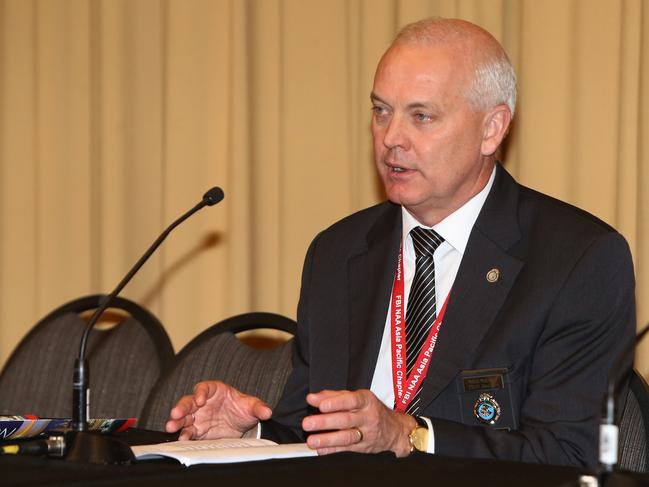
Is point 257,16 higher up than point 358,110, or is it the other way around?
point 257,16

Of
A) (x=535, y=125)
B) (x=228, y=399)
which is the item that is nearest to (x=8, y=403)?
(x=228, y=399)

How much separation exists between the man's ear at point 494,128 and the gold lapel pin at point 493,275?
395 mm

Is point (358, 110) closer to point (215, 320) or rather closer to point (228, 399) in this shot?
point (215, 320)

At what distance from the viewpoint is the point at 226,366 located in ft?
11.7

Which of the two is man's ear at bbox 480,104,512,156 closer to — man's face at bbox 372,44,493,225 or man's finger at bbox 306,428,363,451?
man's face at bbox 372,44,493,225

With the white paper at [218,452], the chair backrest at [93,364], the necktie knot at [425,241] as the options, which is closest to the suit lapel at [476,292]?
the necktie knot at [425,241]

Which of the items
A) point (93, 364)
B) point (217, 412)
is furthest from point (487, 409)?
point (93, 364)

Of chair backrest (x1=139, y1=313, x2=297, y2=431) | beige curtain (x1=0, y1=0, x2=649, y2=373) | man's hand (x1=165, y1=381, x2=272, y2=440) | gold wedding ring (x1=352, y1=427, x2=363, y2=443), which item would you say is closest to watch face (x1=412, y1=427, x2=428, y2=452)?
gold wedding ring (x1=352, y1=427, x2=363, y2=443)

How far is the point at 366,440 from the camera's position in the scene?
2.22 metres

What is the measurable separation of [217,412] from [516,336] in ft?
2.59

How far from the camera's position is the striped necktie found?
287cm

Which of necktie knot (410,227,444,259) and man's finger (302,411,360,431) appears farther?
necktie knot (410,227,444,259)

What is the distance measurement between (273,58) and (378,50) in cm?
50

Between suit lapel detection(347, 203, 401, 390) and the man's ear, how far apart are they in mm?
365
